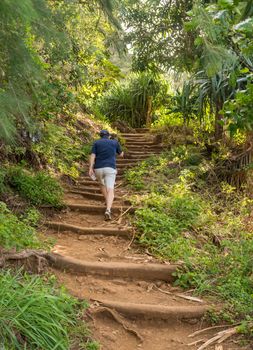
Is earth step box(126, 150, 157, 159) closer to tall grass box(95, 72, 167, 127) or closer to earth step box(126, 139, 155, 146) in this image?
earth step box(126, 139, 155, 146)

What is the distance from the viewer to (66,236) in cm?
533

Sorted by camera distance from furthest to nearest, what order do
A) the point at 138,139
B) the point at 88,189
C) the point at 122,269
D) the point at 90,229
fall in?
1. the point at 138,139
2. the point at 88,189
3. the point at 90,229
4. the point at 122,269

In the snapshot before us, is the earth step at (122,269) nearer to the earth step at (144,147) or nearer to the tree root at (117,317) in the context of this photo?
the tree root at (117,317)

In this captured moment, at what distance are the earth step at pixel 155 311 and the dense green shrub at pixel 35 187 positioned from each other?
9.02 ft

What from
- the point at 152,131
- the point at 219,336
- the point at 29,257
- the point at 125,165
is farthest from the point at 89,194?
the point at 152,131

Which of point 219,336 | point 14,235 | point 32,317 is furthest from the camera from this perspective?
point 14,235

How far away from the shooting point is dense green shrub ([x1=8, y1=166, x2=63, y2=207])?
5898 millimetres

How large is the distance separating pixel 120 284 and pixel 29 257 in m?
1.05

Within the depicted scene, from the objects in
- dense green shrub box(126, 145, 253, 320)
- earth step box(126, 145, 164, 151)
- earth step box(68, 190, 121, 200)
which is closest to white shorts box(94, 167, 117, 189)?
dense green shrub box(126, 145, 253, 320)

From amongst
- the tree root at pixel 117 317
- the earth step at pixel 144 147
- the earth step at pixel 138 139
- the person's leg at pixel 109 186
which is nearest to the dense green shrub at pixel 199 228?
the person's leg at pixel 109 186

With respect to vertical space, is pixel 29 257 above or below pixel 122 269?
above

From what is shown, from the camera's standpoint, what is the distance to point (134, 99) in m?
13.8

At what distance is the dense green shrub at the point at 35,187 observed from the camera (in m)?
5.90

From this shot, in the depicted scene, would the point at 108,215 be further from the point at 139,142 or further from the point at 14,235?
the point at 139,142
